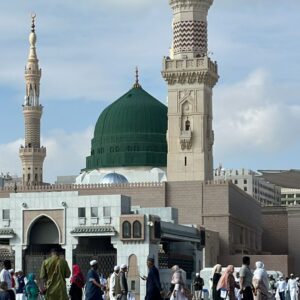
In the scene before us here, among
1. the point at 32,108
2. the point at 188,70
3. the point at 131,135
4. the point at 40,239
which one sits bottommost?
the point at 40,239

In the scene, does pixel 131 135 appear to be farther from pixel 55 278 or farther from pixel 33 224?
pixel 55 278

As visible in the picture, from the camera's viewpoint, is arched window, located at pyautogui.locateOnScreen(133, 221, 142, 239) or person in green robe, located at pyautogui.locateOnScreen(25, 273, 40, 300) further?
arched window, located at pyautogui.locateOnScreen(133, 221, 142, 239)

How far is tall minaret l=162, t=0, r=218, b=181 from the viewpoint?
5866cm

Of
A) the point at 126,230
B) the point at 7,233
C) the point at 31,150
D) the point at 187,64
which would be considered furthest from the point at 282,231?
the point at 7,233

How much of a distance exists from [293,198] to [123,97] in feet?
244

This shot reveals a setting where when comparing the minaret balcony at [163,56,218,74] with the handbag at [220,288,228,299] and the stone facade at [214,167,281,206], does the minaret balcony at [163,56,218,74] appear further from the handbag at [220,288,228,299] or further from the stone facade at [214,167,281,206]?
the stone facade at [214,167,281,206]

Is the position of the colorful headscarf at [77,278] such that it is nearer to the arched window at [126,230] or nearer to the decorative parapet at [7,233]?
the arched window at [126,230]

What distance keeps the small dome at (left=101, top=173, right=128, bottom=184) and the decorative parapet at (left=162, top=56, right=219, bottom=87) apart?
654cm

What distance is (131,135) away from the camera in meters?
67.8

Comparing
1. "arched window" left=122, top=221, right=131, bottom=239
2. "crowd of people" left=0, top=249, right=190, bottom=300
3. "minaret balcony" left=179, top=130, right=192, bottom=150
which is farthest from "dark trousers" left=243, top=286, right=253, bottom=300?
"minaret balcony" left=179, top=130, right=192, bottom=150

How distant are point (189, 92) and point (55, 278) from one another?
4272 centimetres

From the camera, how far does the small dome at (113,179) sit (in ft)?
200

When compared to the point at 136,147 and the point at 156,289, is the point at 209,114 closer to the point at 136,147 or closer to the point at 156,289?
the point at 136,147

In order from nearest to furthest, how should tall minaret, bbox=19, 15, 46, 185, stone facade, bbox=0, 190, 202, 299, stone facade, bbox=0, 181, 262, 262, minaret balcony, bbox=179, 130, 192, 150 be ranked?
stone facade, bbox=0, 190, 202, 299 < stone facade, bbox=0, 181, 262, 262 < minaret balcony, bbox=179, 130, 192, 150 < tall minaret, bbox=19, 15, 46, 185
